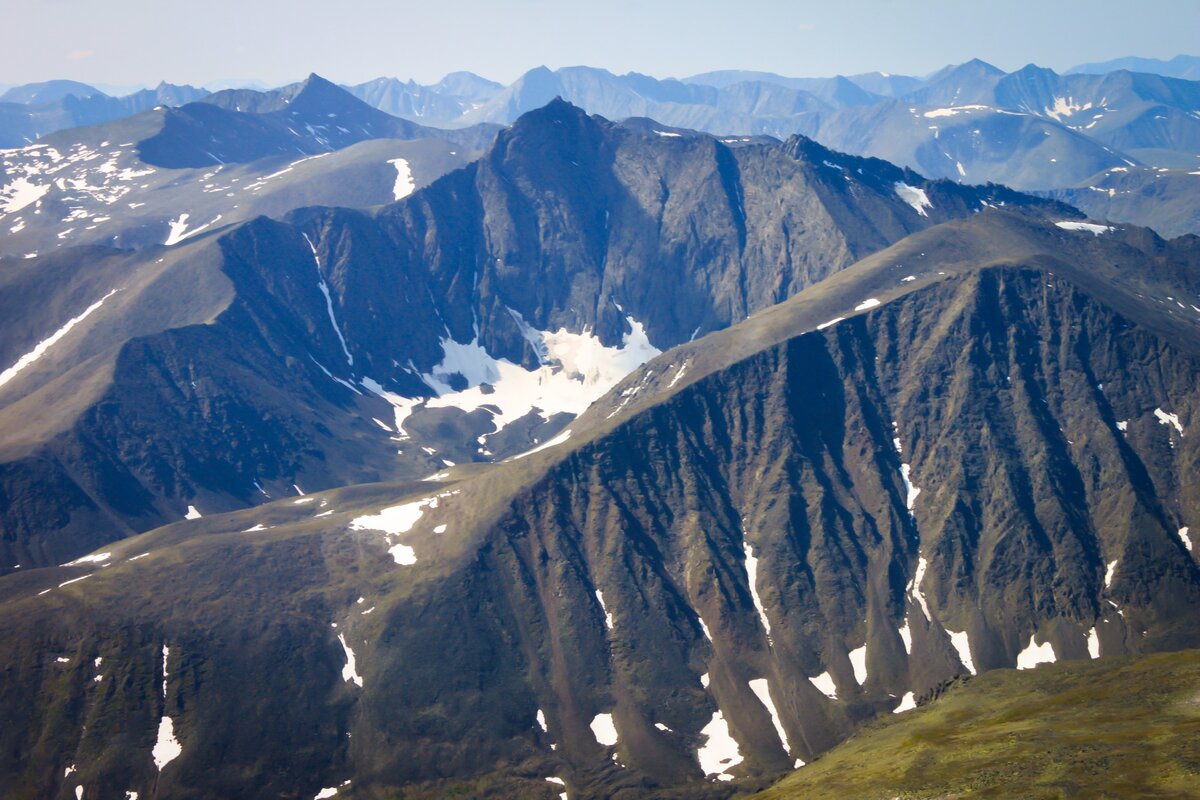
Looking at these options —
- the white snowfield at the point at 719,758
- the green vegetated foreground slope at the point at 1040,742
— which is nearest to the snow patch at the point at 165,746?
the white snowfield at the point at 719,758

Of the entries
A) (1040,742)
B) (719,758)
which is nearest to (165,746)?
(719,758)

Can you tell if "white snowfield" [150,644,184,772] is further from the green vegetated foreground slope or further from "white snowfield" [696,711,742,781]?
the green vegetated foreground slope

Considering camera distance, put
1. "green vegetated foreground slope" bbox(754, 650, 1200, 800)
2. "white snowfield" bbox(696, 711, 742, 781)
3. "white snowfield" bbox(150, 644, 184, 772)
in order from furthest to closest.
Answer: "white snowfield" bbox(696, 711, 742, 781), "white snowfield" bbox(150, 644, 184, 772), "green vegetated foreground slope" bbox(754, 650, 1200, 800)

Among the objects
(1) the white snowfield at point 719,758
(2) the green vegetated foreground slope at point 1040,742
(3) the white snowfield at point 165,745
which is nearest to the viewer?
(2) the green vegetated foreground slope at point 1040,742

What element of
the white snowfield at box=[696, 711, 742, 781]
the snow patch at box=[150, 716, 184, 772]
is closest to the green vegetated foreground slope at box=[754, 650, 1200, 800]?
the white snowfield at box=[696, 711, 742, 781]

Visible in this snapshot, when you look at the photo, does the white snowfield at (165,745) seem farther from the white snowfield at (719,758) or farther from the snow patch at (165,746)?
the white snowfield at (719,758)

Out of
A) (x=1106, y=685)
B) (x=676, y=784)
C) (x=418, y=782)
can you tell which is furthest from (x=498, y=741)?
(x=1106, y=685)

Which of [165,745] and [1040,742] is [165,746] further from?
[1040,742]

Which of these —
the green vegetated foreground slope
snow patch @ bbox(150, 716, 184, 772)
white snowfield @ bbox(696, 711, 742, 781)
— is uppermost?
snow patch @ bbox(150, 716, 184, 772)
